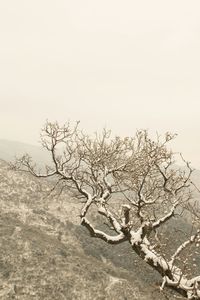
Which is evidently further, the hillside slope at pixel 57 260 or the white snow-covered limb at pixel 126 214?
the hillside slope at pixel 57 260

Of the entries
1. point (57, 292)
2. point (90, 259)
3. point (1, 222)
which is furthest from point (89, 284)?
point (1, 222)

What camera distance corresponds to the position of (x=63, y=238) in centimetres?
4491

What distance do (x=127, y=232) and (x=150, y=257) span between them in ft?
5.28

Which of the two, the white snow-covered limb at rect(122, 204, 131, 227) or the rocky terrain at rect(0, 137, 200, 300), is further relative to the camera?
the rocky terrain at rect(0, 137, 200, 300)

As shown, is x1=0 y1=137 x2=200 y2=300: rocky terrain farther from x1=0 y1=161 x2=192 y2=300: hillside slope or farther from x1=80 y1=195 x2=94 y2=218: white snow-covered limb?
x1=80 y1=195 x2=94 y2=218: white snow-covered limb

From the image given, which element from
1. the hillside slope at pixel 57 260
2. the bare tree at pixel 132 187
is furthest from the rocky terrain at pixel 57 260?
the bare tree at pixel 132 187

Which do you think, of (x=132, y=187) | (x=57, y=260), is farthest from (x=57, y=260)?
(x=132, y=187)

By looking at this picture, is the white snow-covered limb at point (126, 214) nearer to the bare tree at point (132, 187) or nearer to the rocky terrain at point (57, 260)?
the bare tree at point (132, 187)

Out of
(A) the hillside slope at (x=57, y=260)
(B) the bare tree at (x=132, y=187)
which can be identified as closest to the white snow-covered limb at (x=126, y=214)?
(B) the bare tree at (x=132, y=187)

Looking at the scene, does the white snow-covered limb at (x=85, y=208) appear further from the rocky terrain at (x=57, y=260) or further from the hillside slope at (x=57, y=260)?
the rocky terrain at (x=57, y=260)

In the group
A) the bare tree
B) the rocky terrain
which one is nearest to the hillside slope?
the rocky terrain

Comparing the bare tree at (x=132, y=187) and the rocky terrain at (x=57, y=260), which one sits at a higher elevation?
the bare tree at (x=132, y=187)

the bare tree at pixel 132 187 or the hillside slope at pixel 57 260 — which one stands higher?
the bare tree at pixel 132 187

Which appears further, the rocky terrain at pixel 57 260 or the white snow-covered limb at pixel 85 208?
the rocky terrain at pixel 57 260
